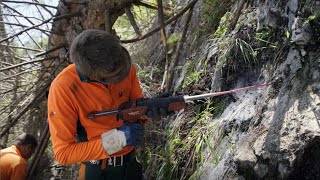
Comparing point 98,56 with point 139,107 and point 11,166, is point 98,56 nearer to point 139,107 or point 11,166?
point 139,107

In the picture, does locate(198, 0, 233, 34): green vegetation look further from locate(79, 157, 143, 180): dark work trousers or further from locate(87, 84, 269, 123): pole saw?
locate(79, 157, 143, 180): dark work trousers

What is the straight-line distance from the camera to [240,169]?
2377 mm

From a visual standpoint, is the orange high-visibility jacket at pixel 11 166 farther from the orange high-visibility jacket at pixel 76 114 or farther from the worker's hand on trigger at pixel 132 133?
the worker's hand on trigger at pixel 132 133

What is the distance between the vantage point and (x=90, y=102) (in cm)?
246

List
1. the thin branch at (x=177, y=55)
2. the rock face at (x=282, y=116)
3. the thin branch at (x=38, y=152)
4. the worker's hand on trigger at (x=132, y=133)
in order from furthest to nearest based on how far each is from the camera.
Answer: the thin branch at (x=38, y=152), the thin branch at (x=177, y=55), the worker's hand on trigger at (x=132, y=133), the rock face at (x=282, y=116)

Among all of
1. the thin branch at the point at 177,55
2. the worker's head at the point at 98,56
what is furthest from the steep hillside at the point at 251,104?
the worker's head at the point at 98,56

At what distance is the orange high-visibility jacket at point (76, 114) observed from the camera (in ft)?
7.57

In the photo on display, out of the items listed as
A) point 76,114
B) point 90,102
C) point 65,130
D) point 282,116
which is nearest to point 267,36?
point 282,116

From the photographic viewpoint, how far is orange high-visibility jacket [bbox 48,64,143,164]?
2309 millimetres

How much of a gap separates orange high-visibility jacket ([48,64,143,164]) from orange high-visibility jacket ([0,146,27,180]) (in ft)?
7.27

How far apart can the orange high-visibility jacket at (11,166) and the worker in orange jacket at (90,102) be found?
2130 millimetres

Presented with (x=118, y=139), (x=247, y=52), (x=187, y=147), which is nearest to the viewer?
(x=118, y=139)

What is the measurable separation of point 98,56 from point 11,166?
2.71 meters

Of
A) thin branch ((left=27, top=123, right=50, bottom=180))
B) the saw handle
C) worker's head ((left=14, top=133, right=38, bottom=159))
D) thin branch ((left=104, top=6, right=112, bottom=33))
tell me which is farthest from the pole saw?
worker's head ((left=14, top=133, right=38, bottom=159))
